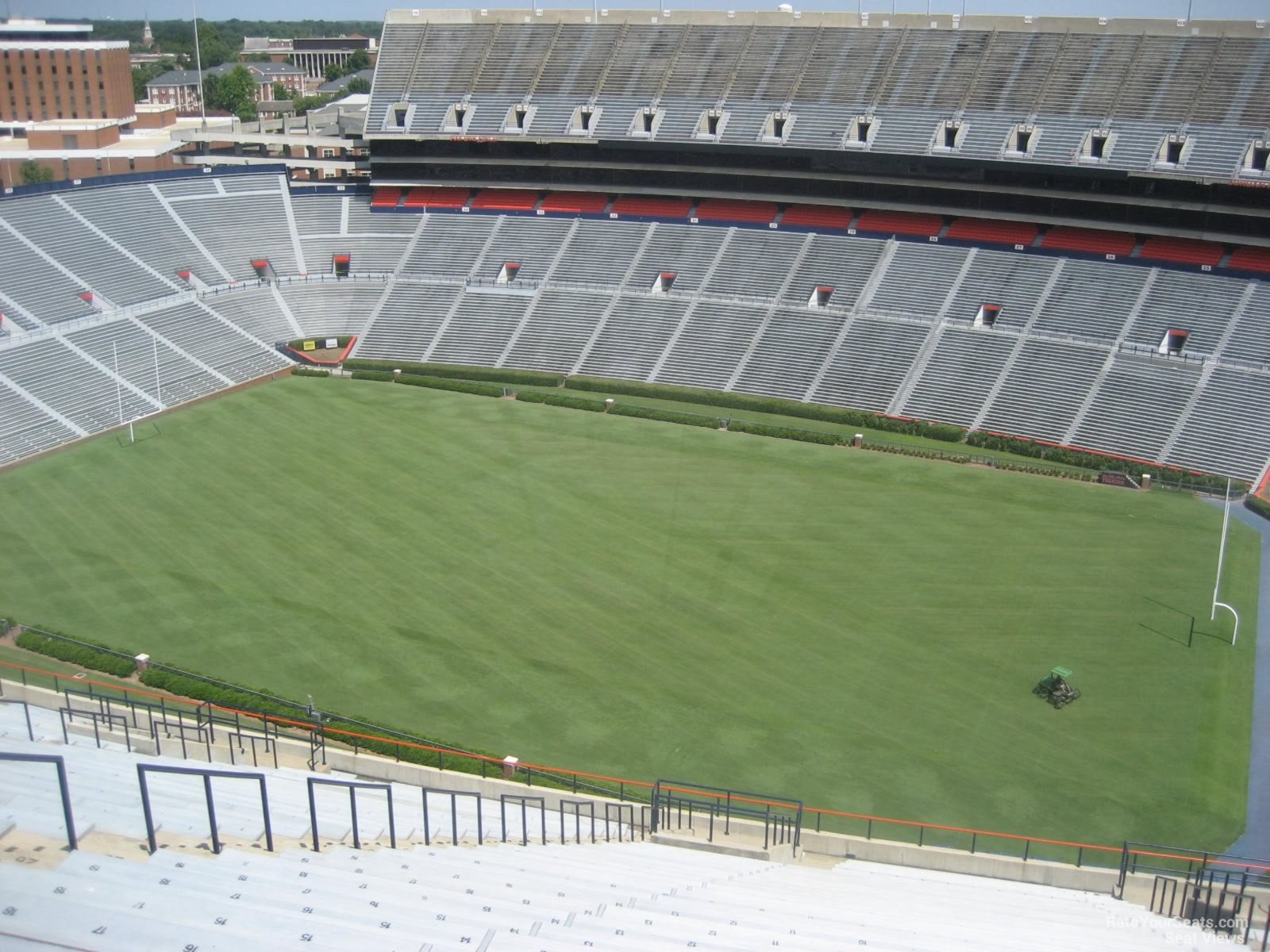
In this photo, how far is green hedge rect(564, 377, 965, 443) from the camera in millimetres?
52500

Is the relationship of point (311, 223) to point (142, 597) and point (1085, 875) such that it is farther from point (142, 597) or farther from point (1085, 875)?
point (1085, 875)

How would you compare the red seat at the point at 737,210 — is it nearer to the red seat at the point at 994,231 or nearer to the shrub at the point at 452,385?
the red seat at the point at 994,231

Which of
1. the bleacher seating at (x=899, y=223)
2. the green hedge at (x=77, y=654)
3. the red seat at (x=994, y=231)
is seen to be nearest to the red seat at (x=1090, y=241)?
the red seat at (x=994, y=231)

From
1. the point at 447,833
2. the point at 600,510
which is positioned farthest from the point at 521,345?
the point at 447,833

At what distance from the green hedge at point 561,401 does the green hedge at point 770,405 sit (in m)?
2.41

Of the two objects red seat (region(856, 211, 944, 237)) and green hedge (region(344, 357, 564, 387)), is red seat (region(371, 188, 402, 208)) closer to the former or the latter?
green hedge (region(344, 357, 564, 387))

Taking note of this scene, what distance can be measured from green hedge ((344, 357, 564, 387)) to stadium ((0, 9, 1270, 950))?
34cm

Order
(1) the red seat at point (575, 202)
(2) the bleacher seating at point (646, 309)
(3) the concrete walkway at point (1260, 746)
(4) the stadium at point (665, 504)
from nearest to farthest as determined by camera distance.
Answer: (4) the stadium at point (665, 504) < (3) the concrete walkway at point (1260, 746) < (2) the bleacher seating at point (646, 309) < (1) the red seat at point (575, 202)

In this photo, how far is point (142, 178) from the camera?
6838 cm

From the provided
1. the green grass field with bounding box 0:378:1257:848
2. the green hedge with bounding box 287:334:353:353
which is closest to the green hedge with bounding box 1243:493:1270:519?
the green grass field with bounding box 0:378:1257:848

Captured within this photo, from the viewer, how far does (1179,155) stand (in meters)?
54.7

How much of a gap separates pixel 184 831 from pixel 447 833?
20.2 feet

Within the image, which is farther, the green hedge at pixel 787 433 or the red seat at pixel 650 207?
the red seat at pixel 650 207

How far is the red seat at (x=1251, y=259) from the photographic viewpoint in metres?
53.5
